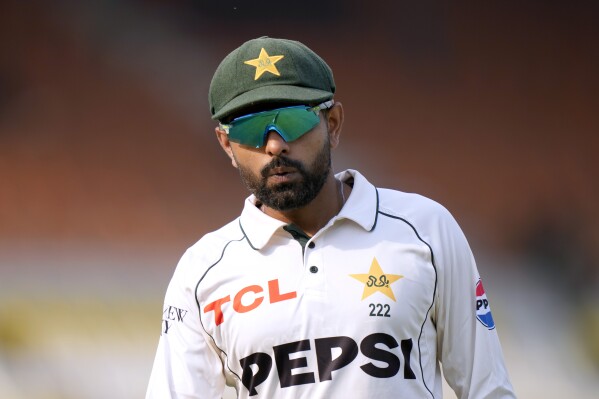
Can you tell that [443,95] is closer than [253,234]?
No

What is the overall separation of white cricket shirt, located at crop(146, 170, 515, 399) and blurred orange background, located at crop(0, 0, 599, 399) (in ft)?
4.60

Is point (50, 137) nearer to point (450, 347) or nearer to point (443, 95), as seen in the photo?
point (443, 95)

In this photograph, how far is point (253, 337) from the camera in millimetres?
2322

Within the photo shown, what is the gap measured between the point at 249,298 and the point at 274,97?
42cm

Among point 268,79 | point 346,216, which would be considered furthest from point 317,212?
point 268,79

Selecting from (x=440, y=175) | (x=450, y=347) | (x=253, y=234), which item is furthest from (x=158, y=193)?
(x=450, y=347)

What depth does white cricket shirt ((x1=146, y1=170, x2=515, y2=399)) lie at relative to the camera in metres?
2.29

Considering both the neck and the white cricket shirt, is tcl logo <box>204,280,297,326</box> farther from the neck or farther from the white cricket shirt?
the neck

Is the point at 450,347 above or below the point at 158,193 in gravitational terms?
below

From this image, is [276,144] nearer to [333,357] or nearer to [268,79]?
[268,79]

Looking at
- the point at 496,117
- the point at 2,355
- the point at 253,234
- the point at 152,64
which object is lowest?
the point at 2,355

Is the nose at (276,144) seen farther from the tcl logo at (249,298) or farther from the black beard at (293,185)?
the tcl logo at (249,298)

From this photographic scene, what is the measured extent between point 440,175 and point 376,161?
8.7 inches

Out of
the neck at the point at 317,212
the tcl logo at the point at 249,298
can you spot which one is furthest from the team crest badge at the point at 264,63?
the tcl logo at the point at 249,298
